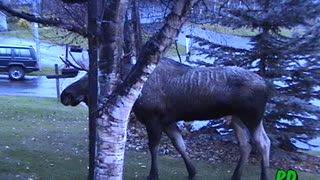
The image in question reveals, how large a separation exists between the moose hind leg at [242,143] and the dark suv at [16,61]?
2517 centimetres

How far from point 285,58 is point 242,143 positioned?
3374 mm

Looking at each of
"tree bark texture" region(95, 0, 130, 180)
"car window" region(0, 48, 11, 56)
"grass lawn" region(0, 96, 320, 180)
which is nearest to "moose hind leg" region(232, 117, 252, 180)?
"grass lawn" region(0, 96, 320, 180)

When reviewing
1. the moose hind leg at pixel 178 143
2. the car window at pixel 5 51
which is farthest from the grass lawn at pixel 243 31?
the car window at pixel 5 51

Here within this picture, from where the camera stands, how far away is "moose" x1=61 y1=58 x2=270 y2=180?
7.72m

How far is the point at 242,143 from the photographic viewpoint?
8320 mm

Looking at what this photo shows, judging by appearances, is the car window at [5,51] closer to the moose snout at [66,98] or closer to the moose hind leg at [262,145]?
the moose snout at [66,98]

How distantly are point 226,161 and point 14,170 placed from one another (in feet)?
13.4

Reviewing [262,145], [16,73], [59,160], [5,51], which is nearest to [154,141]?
[262,145]

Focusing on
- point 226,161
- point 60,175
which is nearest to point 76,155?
point 60,175

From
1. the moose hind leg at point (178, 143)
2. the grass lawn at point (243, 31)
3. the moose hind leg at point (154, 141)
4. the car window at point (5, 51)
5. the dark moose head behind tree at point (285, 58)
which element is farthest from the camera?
the car window at point (5, 51)

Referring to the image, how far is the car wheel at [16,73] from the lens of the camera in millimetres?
31594

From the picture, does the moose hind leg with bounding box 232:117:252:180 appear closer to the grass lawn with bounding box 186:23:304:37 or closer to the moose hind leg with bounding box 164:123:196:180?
the moose hind leg with bounding box 164:123:196:180

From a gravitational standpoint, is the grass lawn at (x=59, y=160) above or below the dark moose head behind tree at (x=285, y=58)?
below

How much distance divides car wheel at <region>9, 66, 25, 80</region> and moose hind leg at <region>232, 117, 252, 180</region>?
25241mm
